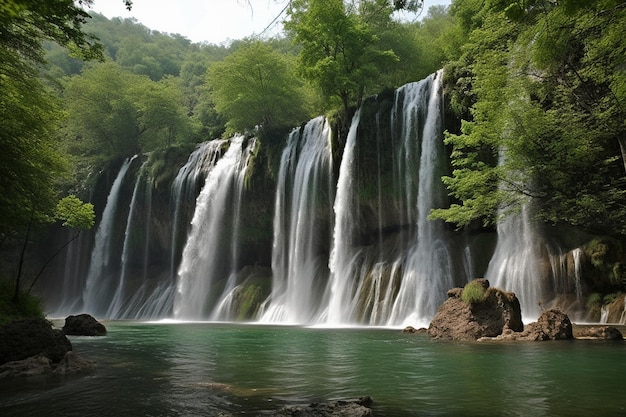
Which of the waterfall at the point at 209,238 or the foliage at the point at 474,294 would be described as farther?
the waterfall at the point at 209,238

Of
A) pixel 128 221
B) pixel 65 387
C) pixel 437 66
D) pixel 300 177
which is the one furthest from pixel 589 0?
pixel 128 221

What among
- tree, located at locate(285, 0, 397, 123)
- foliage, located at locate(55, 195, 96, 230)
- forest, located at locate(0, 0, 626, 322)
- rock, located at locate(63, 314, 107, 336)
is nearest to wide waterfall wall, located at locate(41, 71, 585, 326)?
forest, located at locate(0, 0, 626, 322)

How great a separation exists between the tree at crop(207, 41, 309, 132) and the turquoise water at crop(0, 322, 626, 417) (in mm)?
24518

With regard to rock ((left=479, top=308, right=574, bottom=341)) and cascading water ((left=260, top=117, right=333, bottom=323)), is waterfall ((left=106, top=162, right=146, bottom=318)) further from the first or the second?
rock ((left=479, top=308, right=574, bottom=341))

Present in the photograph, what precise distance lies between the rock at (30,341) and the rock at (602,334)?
38.8 feet

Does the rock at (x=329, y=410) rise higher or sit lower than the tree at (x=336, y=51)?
lower

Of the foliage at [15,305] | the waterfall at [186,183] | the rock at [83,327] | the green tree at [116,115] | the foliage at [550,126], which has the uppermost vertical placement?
the green tree at [116,115]

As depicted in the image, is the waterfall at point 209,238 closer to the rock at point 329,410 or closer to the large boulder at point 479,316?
the large boulder at point 479,316

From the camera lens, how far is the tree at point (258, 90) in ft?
108

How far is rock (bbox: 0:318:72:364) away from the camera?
8.00 metres

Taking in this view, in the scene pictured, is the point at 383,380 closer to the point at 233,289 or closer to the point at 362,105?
the point at 362,105

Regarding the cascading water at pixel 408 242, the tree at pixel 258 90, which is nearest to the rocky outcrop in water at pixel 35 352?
the cascading water at pixel 408 242

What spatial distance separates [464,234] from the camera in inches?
861

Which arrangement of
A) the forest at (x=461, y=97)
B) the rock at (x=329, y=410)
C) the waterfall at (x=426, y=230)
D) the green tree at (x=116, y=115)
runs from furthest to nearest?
the green tree at (x=116, y=115) → the waterfall at (x=426, y=230) → the forest at (x=461, y=97) → the rock at (x=329, y=410)
